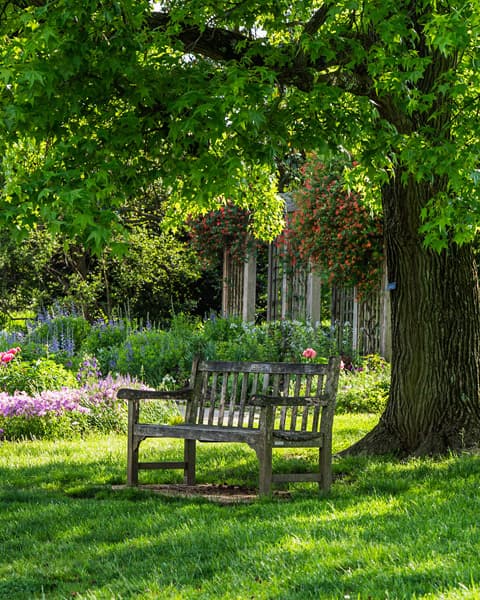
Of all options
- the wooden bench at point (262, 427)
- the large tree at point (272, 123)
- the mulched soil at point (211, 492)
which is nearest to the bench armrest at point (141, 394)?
the wooden bench at point (262, 427)

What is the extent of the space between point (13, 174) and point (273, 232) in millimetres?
3856

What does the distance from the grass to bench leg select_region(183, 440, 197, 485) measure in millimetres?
159

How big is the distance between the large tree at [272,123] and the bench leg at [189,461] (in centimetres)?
151

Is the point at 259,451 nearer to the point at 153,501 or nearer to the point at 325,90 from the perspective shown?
the point at 153,501

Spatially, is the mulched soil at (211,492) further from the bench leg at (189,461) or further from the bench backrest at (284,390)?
the bench backrest at (284,390)

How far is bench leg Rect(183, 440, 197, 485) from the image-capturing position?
655 centimetres

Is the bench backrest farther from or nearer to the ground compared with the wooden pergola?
nearer to the ground

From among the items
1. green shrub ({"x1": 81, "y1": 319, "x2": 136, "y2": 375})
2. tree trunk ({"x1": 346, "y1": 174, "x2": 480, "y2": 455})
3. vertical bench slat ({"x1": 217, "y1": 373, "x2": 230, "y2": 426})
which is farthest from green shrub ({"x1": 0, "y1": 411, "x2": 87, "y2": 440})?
green shrub ({"x1": 81, "y1": 319, "x2": 136, "y2": 375})

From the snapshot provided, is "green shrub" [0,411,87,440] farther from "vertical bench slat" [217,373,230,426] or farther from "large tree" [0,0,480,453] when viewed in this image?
"large tree" [0,0,480,453]

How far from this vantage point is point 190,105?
5.17 m

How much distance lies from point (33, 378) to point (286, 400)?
4.69 meters

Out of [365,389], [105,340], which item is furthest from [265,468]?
[105,340]

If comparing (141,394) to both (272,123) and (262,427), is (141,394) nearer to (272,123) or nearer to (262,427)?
(262,427)

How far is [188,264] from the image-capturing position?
741 inches
